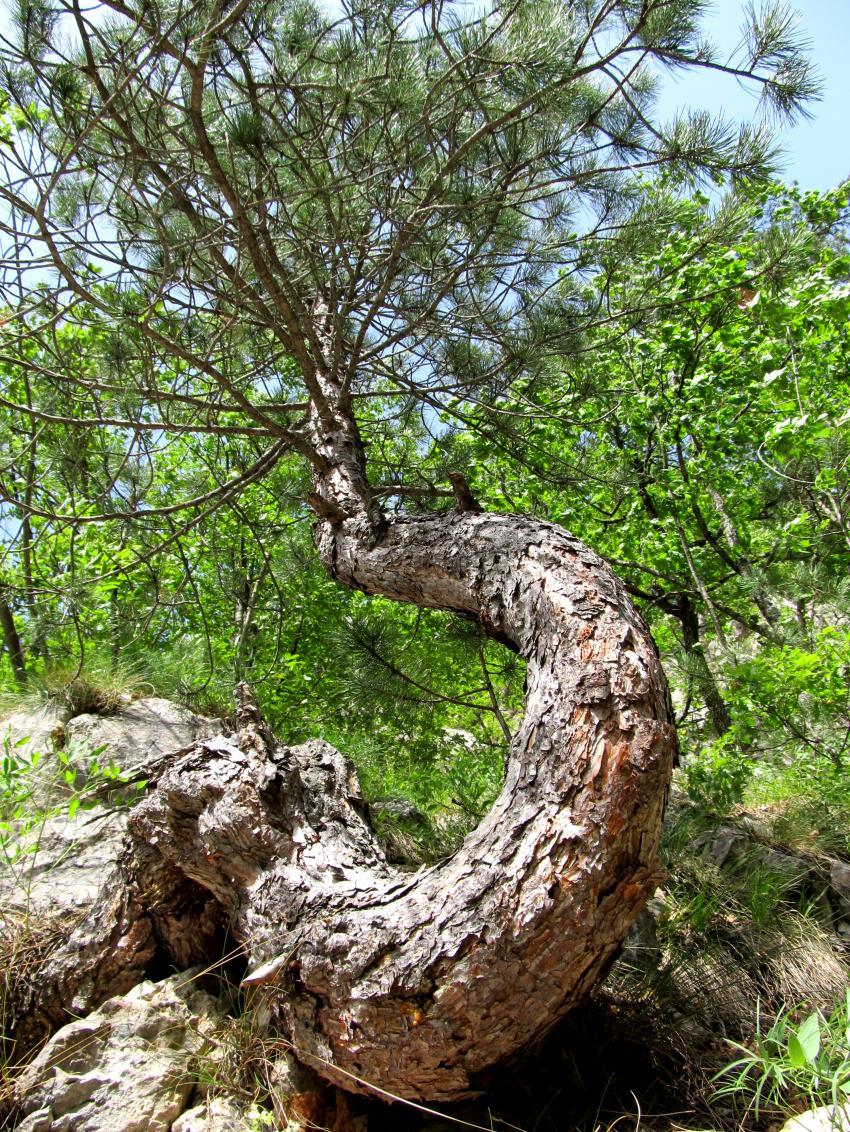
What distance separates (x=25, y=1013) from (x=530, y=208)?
4.03 meters

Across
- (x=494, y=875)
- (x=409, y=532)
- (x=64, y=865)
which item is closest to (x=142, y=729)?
(x=64, y=865)

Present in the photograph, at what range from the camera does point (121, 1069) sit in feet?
6.15

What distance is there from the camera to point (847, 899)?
2.80m

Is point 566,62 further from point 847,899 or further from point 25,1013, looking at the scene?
point 25,1013

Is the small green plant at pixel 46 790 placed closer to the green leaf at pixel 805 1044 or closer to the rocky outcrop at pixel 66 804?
the rocky outcrop at pixel 66 804

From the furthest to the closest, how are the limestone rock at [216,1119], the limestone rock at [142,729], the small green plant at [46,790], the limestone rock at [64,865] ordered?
the limestone rock at [142,729] < the limestone rock at [64,865] < the small green plant at [46,790] < the limestone rock at [216,1119]

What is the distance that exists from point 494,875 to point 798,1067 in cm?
64

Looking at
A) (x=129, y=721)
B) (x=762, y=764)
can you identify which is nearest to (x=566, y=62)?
(x=129, y=721)

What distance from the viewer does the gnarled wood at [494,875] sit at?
1.54m

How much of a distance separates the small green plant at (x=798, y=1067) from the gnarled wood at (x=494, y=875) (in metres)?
0.35

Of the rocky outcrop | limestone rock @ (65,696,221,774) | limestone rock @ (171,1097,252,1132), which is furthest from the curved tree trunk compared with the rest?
limestone rock @ (65,696,221,774)

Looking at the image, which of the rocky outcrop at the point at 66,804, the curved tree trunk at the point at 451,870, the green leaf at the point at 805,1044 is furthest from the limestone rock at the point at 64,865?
the green leaf at the point at 805,1044

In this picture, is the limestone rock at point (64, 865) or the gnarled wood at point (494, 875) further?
the limestone rock at point (64, 865)

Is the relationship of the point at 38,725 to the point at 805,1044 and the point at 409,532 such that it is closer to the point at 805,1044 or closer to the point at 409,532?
the point at 409,532
